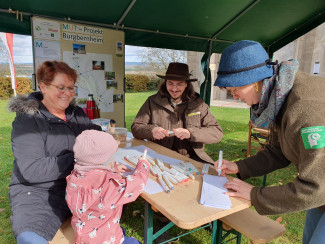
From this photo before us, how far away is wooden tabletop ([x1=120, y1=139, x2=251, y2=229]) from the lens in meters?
1.30

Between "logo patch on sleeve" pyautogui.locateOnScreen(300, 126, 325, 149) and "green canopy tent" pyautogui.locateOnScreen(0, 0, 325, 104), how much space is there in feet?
10.8

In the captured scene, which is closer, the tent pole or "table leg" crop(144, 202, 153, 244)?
"table leg" crop(144, 202, 153, 244)

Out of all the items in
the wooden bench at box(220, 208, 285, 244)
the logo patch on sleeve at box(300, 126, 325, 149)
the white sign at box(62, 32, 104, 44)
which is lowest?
the wooden bench at box(220, 208, 285, 244)

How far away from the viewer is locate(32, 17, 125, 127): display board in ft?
11.8

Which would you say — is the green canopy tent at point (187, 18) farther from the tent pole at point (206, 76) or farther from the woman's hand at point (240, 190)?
the woman's hand at point (240, 190)

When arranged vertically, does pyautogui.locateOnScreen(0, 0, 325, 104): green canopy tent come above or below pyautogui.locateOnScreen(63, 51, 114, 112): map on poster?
above

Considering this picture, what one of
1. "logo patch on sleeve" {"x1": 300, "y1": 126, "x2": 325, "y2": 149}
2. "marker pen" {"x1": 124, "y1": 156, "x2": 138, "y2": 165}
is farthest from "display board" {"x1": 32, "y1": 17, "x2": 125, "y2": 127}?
"logo patch on sleeve" {"x1": 300, "y1": 126, "x2": 325, "y2": 149}

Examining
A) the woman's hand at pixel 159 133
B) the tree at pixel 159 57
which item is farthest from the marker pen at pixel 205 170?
the tree at pixel 159 57

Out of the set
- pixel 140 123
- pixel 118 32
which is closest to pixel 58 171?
pixel 140 123

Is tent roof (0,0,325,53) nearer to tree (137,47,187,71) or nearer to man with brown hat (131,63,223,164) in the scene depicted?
man with brown hat (131,63,223,164)

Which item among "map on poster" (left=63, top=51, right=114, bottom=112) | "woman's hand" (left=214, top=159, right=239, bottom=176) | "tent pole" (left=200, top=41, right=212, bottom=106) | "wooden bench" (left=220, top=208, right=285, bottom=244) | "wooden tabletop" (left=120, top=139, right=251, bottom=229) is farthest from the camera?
"tent pole" (left=200, top=41, right=212, bottom=106)

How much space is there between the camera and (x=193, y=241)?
2.78 metres

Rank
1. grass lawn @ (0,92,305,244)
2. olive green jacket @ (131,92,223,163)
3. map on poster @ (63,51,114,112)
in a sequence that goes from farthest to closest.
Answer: map on poster @ (63,51,114,112) → olive green jacket @ (131,92,223,163) → grass lawn @ (0,92,305,244)

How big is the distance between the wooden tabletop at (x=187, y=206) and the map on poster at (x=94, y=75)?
295 centimetres
